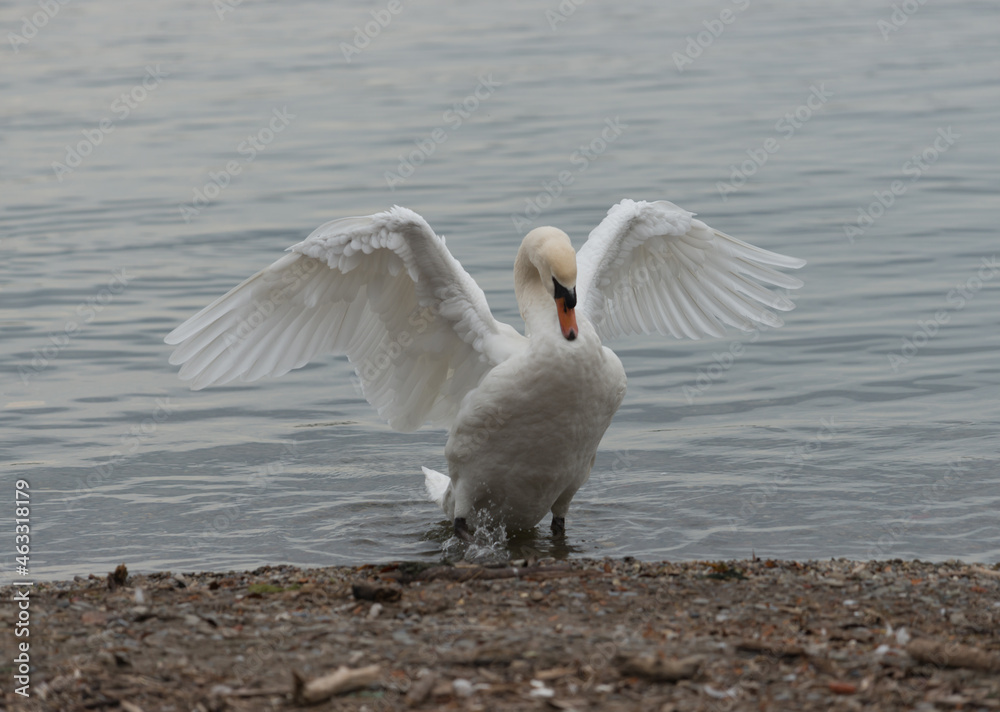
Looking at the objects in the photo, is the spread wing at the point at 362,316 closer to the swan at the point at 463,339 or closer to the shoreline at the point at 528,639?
the swan at the point at 463,339

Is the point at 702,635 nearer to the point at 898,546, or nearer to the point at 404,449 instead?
the point at 898,546

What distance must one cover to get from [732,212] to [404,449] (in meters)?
6.82

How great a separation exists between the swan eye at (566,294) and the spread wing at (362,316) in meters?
0.53

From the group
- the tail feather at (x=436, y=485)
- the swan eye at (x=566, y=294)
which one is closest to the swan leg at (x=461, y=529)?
the tail feather at (x=436, y=485)

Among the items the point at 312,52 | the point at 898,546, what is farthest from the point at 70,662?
the point at 312,52

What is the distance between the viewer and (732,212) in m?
15.5

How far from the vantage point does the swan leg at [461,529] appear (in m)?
8.01

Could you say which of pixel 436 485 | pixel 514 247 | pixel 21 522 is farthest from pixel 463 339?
pixel 514 247

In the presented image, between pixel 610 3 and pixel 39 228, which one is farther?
pixel 610 3

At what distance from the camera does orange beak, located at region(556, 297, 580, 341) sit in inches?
279

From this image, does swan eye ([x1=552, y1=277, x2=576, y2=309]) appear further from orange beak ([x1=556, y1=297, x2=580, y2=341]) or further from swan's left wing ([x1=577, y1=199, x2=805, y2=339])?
swan's left wing ([x1=577, y1=199, x2=805, y2=339])

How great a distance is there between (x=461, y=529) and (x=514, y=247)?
22.8 feet

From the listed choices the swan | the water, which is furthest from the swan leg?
the water

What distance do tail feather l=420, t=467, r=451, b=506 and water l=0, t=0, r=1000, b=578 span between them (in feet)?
0.65
